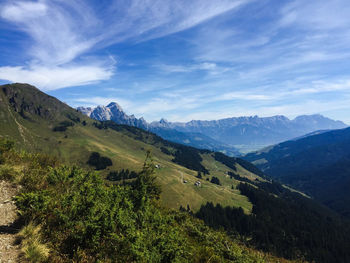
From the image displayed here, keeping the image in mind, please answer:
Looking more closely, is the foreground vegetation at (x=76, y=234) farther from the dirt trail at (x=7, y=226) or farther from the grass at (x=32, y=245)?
the dirt trail at (x=7, y=226)

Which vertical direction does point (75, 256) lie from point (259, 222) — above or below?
above

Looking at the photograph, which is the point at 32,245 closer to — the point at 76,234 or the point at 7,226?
the point at 76,234

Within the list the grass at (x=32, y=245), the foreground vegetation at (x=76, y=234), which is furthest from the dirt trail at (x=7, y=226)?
the foreground vegetation at (x=76, y=234)

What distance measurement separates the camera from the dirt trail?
41.0 feet

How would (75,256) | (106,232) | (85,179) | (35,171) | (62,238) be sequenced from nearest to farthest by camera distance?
(75,256), (62,238), (106,232), (35,171), (85,179)

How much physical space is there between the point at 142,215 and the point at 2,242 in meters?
14.4

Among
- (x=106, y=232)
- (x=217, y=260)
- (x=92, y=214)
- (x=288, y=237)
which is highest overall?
(x=92, y=214)

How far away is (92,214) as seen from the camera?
57.0 ft

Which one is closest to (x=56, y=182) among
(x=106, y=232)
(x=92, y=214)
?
(x=92, y=214)

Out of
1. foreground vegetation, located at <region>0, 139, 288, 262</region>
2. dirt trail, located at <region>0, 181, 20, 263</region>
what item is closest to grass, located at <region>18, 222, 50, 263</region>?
foreground vegetation, located at <region>0, 139, 288, 262</region>

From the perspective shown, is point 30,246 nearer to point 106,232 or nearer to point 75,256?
point 75,256

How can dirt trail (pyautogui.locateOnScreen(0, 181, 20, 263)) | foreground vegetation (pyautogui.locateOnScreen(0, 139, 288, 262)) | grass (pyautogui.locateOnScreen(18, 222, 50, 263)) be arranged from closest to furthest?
1. grass (pyautogui.locateOnScreen(18, 222, 50, 263))
2. dirt trail (pyautogui.locateOnScreen(0, 181, 20, 263))
3. foreground vegetation (pyautogui.locateOnScreen(0, 139, 288, 262))

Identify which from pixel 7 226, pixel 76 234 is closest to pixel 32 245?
pixel 76 234

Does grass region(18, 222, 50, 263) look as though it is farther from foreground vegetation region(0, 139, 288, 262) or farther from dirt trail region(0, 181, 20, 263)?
dirt trail region(0, 181, 20, 263)
